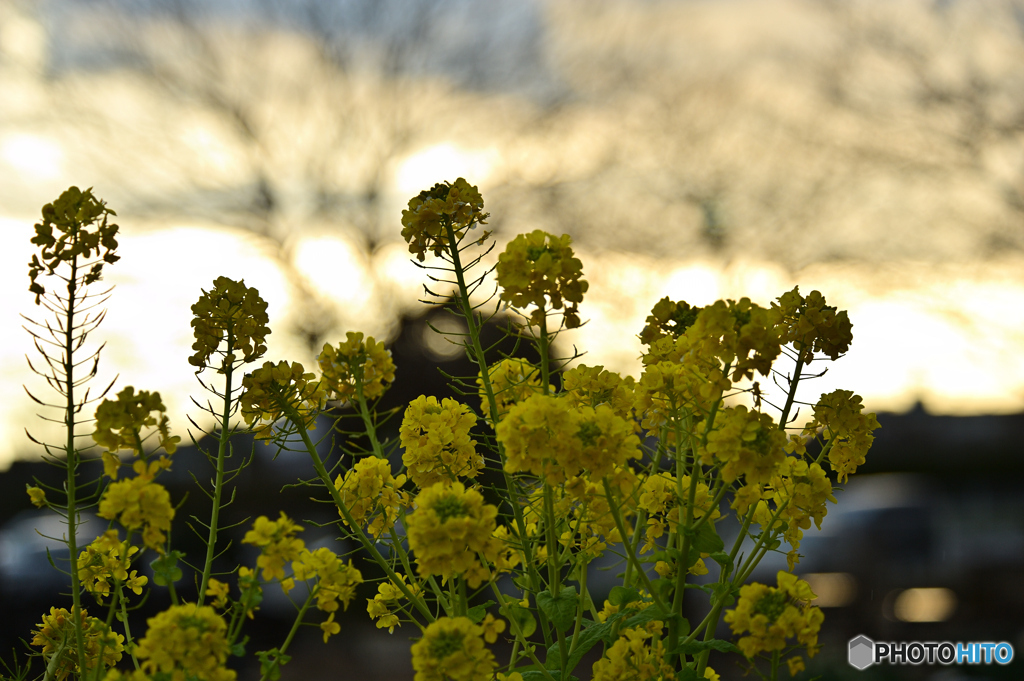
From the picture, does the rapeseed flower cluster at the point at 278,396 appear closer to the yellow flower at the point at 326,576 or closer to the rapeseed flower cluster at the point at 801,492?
the yellow flower at the point at 326,576

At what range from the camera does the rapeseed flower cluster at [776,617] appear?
1.53 m

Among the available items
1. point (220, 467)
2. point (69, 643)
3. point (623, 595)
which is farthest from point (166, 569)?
point (623, 595)

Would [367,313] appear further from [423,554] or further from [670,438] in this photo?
[423,554]

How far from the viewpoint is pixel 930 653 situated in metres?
6.24

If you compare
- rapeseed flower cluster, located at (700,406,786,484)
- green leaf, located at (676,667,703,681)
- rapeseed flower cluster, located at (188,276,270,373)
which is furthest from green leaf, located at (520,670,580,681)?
rapeseed flower cluster, located at (188,276,270,373)

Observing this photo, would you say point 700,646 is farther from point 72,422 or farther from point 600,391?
point 72,422

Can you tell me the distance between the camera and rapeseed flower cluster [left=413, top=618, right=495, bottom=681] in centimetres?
129

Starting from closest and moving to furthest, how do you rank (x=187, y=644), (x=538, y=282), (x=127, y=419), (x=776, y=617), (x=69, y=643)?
(x=187, y=644) → (x=127, y=419) → (x=776, y=617) → (x=538, y=282) → (x=69, y=643)

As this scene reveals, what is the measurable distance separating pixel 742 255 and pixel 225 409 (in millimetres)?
7191

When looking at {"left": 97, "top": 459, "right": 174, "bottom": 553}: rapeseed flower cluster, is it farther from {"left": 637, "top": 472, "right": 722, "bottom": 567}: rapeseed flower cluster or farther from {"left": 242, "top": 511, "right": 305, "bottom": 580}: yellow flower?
{"left": 637, "top": 472, "right": 722, "bottom": 567}: rapeseed flower cluster

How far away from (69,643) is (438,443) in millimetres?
1077

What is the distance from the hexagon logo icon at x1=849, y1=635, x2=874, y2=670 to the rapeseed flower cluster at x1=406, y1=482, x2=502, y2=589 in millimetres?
4775

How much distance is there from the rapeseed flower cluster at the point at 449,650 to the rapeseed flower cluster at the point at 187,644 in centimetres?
31

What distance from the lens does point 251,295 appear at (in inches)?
68.1
